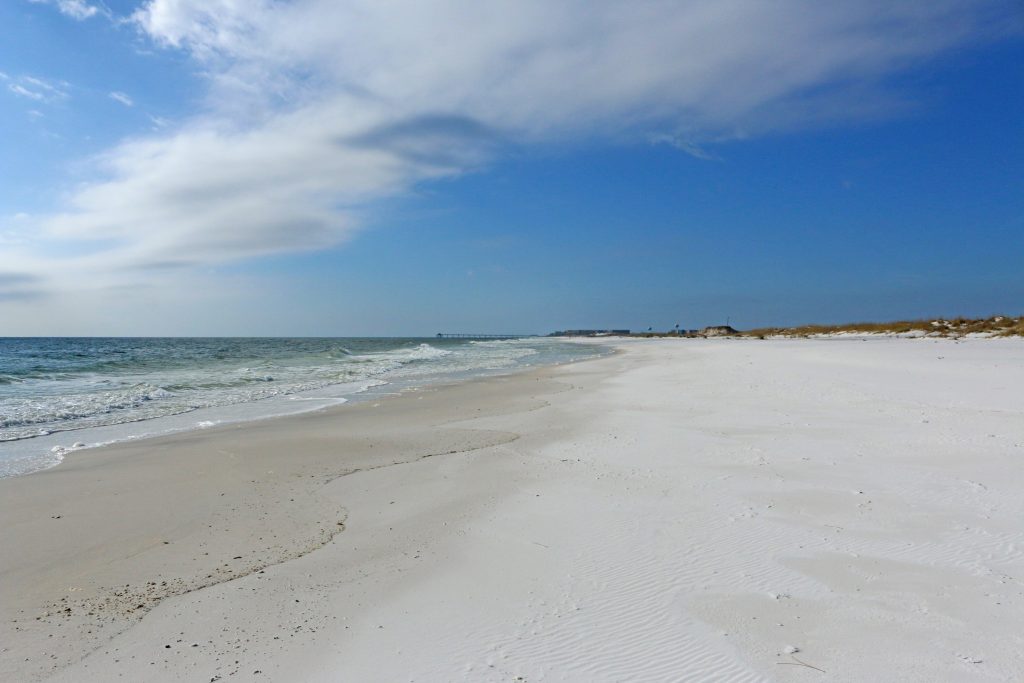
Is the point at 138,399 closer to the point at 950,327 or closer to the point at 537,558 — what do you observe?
the point at 537,558

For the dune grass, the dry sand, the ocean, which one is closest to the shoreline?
the dry sand

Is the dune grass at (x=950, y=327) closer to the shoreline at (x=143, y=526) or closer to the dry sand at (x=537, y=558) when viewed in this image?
the dry sand at (x=537, y=558)

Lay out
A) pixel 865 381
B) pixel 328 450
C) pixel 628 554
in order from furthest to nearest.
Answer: pixel 865 381, pixel 328 450, pixel 628 554

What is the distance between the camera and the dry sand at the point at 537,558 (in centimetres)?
327

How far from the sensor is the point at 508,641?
3.42 metres

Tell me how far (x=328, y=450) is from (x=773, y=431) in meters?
7.15

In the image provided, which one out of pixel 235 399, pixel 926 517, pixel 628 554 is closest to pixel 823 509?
pixel 926 517

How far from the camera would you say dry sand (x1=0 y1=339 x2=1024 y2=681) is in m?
3.27

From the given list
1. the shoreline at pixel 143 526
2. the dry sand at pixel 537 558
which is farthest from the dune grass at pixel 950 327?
the shoreline at pixel 143 526

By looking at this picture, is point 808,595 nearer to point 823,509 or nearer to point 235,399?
point 823,509

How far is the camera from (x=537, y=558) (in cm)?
463

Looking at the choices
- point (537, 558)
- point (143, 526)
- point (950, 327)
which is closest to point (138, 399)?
point (143, 526)

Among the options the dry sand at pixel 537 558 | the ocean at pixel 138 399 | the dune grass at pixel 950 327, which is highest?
the dune grass at pixel 950 327

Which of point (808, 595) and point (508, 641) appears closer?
point (508, 641)
